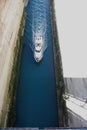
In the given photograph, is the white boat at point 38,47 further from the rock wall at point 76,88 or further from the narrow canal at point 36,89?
the rock wall at point 76,88

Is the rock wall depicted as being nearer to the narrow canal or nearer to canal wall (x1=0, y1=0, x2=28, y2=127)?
the narrow canal

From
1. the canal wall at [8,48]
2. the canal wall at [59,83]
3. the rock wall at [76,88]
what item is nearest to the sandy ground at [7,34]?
the canal wall at [8,48]

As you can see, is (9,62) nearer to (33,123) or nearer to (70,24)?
(33,123)

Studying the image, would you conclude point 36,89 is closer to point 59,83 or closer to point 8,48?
point 59,83

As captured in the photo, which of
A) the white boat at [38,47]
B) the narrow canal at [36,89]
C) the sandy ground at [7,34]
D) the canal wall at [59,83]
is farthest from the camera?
the white boat at [38,47]

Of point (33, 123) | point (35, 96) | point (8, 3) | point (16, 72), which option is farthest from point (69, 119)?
point (8, 3)

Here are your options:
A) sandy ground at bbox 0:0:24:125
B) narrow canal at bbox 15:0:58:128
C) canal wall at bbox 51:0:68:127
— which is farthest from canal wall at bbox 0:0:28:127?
canal wall at bbox 51:0:68:127
